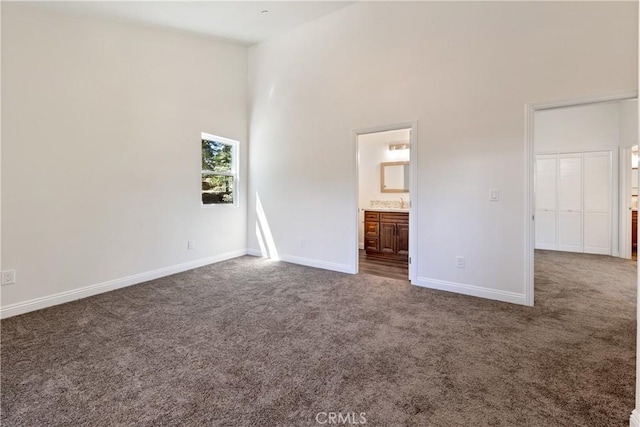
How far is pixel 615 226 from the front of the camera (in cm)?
532

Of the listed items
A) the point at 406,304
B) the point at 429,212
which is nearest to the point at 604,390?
the point at 406,304

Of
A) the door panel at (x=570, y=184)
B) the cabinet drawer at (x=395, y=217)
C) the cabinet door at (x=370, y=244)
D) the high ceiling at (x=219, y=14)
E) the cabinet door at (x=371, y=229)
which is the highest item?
the high ceiling at (x=219, y=14)

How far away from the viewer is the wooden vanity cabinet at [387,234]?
A: 530 centimetres

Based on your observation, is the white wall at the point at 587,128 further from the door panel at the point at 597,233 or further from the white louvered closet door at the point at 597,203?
the door panel at the point at 597,233

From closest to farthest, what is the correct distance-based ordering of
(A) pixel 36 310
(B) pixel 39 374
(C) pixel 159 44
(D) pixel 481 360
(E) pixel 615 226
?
(B) pixel 39 374 → (D) pixel 481 360 → (A) pixel 36 310 → (C) pixel 159 44 → (E) pixel 615 226

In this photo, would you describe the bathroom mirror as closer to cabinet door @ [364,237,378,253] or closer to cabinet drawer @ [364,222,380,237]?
cabinet drawer @ [364,222,380,237]

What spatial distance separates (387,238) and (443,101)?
271 centimetres

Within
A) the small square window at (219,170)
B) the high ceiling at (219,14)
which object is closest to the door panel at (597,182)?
the high ceiling at (219,14)

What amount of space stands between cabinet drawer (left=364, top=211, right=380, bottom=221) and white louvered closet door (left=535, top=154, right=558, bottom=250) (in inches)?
135

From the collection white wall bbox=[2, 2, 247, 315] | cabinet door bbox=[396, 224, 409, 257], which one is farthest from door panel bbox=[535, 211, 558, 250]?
white wall bbox=[2, 2, 247, 315]

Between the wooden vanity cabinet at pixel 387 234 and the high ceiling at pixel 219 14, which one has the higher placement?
the high ceiling at pixel 219 14

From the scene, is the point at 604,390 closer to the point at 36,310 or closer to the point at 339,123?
the point at 339,123

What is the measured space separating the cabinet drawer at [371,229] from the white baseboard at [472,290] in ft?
6.61

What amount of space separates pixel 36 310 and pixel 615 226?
328 inches
